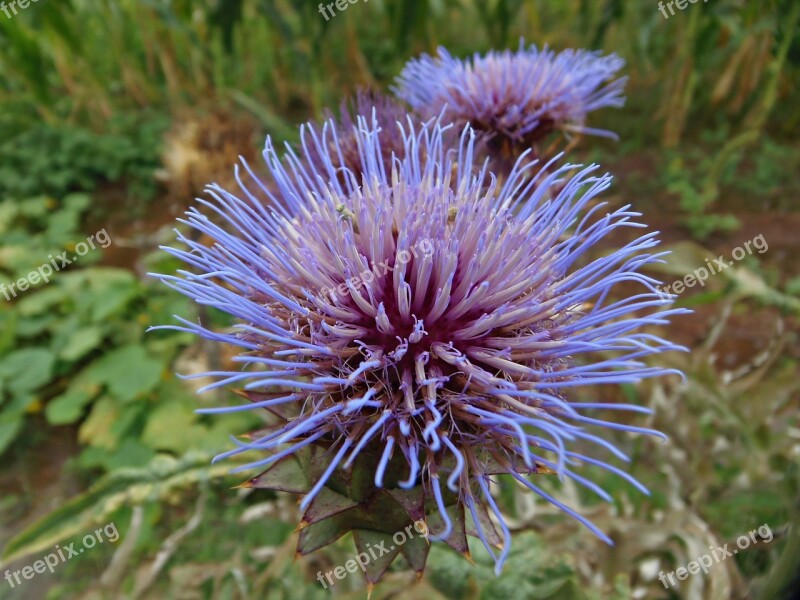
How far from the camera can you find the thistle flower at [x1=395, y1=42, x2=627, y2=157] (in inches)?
45.4

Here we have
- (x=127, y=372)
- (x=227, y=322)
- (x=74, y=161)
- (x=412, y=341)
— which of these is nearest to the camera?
(x=412, y=341)

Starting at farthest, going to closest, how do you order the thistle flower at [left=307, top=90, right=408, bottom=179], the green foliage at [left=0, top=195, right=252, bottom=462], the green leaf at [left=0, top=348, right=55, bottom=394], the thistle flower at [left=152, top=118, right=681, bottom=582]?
the green leaf at [left=0, top=348, right=55, bottom=394] → the green foliage at [left=0, top=195, right=252, bottom=462] → the thistle flower at [left=307, top=90, right=408, bottom=179] → the thistle flower at [left=152, top=118, right=681, bottom=582]

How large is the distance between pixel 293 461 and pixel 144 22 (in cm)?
369

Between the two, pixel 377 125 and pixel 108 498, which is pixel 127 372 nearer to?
pixel 108 498

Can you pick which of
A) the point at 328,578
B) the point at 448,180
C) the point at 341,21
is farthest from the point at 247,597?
the point at 341,21

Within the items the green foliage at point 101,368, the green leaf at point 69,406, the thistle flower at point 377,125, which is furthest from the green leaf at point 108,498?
the green leaf at point 69,406

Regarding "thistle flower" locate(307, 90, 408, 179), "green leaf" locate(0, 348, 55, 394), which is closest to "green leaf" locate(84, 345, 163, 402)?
"green leaf" locate(0, 348, 55, 394)

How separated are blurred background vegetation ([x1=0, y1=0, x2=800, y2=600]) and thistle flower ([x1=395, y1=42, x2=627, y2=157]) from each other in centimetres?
45

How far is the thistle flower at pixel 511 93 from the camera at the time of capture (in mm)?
1153

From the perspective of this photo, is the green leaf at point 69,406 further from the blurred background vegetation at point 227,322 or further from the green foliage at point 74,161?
the green foliage at point 74,161

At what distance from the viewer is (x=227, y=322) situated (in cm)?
161

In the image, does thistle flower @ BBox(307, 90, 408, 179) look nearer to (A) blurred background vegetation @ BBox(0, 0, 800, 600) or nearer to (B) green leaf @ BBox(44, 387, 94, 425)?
(A) blurred background vegetation @ BBox(0, 0, 800, 600)

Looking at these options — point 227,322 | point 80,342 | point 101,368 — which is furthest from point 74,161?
point 227,322

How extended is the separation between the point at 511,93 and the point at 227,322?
951mm
